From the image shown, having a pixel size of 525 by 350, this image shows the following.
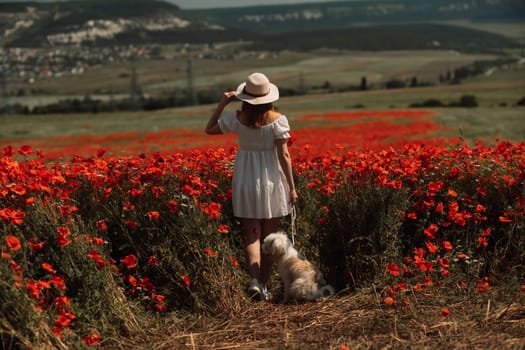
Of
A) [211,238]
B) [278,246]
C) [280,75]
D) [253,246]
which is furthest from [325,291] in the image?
[280,75]

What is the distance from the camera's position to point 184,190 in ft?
20.7

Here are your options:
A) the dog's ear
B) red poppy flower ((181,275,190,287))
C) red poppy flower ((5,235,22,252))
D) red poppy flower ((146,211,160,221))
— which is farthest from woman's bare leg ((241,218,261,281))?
red poppy flower ((5,235,22,252))

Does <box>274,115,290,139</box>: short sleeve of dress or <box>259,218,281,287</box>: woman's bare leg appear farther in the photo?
<box>259,218,281,287</box>: woman's bare leg

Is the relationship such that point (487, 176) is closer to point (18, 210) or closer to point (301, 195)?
point (301, 195)

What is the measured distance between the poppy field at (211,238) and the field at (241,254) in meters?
0.02

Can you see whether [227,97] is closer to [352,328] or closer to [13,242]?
[352,328]

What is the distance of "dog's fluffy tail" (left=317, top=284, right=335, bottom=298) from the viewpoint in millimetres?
6621

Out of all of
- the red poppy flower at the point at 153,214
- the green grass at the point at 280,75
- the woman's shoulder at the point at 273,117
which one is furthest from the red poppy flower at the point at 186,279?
the green grass at the point at 280,75

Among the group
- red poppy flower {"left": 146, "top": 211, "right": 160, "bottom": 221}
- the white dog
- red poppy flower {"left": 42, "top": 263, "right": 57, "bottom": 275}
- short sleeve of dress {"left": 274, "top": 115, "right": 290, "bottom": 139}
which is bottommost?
the white dog

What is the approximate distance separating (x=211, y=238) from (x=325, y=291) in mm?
1187

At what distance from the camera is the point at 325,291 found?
21.9 ft

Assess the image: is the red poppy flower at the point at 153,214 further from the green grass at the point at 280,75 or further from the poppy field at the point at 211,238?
the green grass at the point at 280,75

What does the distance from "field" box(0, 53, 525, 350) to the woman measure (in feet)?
0.91

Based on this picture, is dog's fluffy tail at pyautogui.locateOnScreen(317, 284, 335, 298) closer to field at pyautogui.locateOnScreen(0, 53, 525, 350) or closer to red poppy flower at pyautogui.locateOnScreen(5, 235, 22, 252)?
field at pyautogui.locateOnScreen(0, 53, 525, 350)
